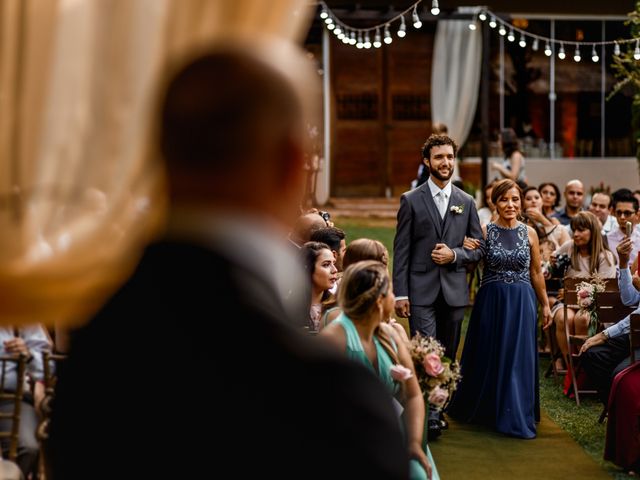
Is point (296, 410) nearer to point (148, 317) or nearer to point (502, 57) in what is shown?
point (148, 317)

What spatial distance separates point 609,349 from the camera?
764cm

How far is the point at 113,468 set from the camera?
1285mm

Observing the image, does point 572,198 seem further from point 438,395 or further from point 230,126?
point 230,126

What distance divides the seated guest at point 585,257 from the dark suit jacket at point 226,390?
7712mm

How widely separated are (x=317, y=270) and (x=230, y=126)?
4873mm

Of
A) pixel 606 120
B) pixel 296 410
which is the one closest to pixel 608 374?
pixel 296 410

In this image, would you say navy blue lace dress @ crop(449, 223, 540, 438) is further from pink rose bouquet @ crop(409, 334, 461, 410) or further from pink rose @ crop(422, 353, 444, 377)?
pink rose @ crop(422, 353, 444, 377)

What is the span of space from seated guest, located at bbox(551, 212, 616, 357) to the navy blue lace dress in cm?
119

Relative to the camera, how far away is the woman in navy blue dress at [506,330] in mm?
7469

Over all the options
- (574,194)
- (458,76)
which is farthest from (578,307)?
(458,76)

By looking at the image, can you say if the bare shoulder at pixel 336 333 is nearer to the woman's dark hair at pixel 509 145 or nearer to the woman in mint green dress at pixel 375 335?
the woman in mint green dress at pixel 375 335

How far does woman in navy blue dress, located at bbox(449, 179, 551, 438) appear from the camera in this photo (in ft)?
24.5

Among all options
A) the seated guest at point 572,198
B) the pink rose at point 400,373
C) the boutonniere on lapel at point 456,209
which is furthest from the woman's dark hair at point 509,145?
the pink rose at point 400,373

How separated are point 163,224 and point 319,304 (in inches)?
195
